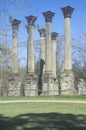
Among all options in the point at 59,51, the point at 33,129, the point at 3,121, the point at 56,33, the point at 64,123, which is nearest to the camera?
the point at 33,129

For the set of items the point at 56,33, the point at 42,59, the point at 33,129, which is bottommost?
the point at 33,129

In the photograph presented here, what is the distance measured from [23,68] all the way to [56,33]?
2218cm

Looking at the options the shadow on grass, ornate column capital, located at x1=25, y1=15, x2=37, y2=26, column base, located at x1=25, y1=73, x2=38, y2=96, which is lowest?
the shadow on grass

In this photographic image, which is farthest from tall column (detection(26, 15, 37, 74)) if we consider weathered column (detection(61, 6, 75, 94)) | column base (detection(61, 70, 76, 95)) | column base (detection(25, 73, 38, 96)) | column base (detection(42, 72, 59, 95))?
column base (detection(61, 70, 76, 95))

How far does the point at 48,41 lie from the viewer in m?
42.8

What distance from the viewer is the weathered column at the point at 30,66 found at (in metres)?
43.1

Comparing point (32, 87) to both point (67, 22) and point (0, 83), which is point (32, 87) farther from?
point (67, 22)

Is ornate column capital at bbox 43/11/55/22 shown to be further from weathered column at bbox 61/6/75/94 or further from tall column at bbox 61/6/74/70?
weathered column at bbox 61/6/75/94

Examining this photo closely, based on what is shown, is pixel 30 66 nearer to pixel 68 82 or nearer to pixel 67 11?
pixel 68 82

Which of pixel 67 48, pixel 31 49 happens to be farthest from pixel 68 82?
pixel 31 49

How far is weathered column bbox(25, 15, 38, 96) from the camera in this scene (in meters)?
43.1

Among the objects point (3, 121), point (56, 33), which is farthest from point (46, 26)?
point (3, 121)

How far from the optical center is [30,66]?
44312 millimetres

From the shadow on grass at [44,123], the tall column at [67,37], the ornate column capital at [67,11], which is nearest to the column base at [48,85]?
the tall column at [67,37]
